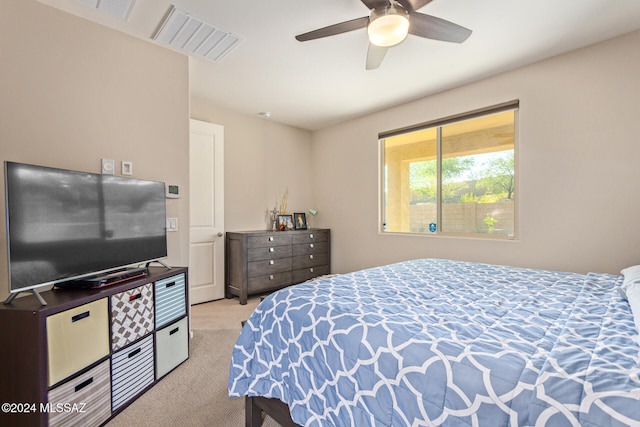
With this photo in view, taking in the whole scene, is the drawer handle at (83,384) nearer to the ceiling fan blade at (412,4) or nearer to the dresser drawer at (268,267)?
the dresser drawer at (268,267)

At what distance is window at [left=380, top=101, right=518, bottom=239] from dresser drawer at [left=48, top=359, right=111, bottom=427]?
130 inches

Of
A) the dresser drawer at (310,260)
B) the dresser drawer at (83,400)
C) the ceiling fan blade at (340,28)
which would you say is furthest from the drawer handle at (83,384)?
the dresser drawer at (310,260)

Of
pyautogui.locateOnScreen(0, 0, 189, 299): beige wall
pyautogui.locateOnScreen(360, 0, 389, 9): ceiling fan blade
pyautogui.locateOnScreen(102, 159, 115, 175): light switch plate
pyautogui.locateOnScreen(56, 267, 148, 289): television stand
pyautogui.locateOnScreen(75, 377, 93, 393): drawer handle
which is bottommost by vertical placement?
pyautogui.locateOnScreen(75, 377, 93, 393): drawer handle

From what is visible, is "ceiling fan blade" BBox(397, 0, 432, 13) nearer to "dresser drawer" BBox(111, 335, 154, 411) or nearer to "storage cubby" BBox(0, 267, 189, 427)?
"storage cubby" BBox(0, 267, 189, 427)

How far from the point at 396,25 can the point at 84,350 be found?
2424mm

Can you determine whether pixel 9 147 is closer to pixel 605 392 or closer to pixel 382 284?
pixel 382 284

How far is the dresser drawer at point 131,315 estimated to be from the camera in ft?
5.53

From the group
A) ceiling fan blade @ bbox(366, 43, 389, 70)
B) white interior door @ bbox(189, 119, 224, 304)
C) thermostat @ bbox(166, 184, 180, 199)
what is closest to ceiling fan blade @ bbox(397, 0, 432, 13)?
ceiling fan blade @ bbox(366, 43, 389, 70)

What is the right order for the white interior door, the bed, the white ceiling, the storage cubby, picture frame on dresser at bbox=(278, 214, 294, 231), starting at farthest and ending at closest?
1. picture frame on dresser at bbox=(278, 214, 294, 231)
2. the white interior door
3. the white ceiling
4. the storage cubby
5. the bed

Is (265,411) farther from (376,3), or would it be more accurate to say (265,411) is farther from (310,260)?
(310,260)

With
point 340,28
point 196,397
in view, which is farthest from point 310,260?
point 340,28

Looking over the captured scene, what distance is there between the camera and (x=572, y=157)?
8.25ft

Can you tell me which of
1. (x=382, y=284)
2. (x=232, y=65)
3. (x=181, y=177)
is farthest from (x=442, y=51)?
(x=181, y=177)

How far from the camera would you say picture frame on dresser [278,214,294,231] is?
4.32 m
